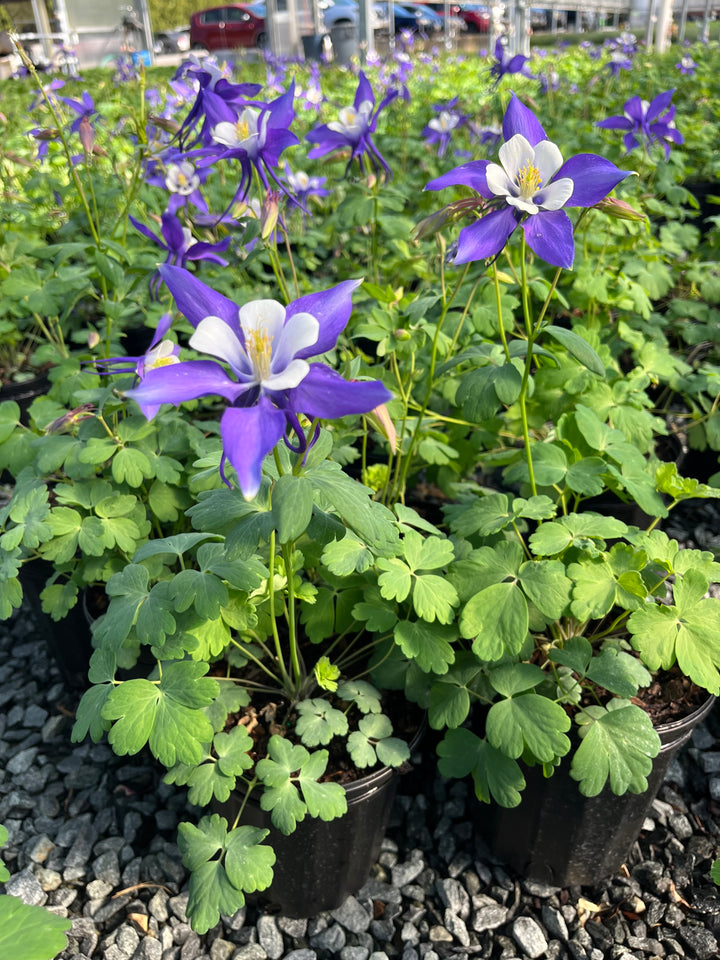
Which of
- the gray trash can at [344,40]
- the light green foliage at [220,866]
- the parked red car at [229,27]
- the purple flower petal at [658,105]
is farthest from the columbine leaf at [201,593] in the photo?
the parked red car at [229,27]

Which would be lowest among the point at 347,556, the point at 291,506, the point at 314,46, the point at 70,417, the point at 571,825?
the point at 571,825

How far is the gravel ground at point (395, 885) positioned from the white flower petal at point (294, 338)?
119cm

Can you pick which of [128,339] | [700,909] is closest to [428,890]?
[700,909]

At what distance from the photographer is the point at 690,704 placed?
1.60m

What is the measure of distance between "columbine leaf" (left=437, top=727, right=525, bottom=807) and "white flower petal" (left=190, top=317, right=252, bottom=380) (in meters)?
0.85

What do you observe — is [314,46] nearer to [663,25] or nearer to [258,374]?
[663,25]

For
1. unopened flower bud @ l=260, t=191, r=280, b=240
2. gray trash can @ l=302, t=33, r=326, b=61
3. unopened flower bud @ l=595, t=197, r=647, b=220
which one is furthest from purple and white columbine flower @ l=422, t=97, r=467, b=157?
gray trash can @ l=302, t=33, r=326, b=61

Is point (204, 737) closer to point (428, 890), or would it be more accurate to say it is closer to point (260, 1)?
point (428, 890)

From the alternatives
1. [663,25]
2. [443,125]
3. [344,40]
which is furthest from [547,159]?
[663,25]

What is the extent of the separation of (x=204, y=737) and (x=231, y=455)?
0.56m

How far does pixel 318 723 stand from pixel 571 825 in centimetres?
56

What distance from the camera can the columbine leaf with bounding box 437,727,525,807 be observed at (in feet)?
4.45

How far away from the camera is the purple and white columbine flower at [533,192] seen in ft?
3.76

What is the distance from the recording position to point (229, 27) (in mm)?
18766
